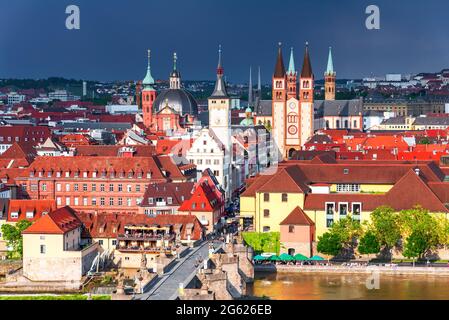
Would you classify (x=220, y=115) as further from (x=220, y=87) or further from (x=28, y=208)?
(x=28, y=208)

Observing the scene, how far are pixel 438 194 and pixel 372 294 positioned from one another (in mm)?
8892

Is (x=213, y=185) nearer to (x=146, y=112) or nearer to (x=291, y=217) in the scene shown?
(x=291, y=217)

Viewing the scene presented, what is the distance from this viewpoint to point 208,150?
186ft

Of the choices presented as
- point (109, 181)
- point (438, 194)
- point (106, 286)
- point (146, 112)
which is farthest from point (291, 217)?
point (146, 112)

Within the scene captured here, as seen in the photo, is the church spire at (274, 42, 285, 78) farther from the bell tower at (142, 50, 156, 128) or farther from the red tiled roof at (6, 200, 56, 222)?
the red tiled roof at (6, 200, 56, 222)

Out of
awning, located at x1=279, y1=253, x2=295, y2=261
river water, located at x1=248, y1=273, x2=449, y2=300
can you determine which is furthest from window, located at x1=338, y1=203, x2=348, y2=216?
river water, located at x1=248, y1=273, x2=449, y2=300

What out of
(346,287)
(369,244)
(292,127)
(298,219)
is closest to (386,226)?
(369,244)

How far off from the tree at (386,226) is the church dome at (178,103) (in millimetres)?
49540

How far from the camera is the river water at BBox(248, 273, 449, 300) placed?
110 ft

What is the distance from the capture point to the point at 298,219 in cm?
4053

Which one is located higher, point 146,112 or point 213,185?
point 146,112

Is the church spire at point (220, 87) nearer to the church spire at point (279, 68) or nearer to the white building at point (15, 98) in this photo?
the church spire at point (279, 68)

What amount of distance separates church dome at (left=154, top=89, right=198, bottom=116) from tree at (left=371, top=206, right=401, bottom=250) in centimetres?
4954

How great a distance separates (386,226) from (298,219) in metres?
3.82
